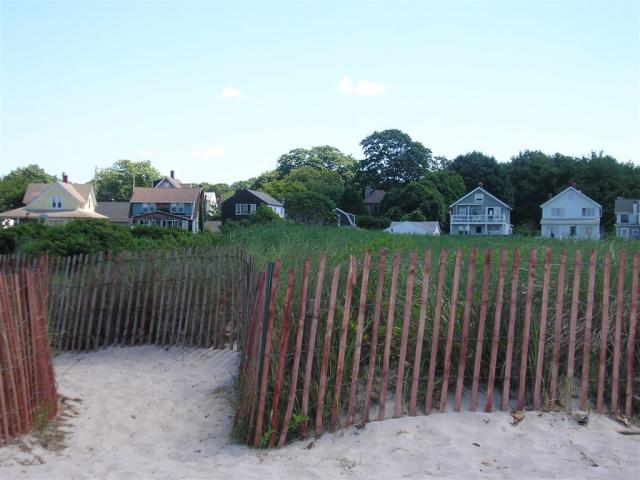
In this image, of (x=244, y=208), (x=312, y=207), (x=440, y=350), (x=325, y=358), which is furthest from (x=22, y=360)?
(x=244, y=208)

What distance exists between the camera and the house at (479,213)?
69938 mm

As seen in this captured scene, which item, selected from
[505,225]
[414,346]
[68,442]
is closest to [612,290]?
[414,346]

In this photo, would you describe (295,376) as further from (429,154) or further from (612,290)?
(429,154)

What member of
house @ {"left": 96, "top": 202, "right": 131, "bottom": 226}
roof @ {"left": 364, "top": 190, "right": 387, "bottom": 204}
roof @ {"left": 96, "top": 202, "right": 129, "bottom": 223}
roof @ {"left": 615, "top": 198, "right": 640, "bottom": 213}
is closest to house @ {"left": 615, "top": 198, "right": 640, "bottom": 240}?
roof @ {"left": 615, "top": 198, "right": 640, "bottom": 213}

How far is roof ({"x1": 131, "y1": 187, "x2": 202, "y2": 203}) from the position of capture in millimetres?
69250

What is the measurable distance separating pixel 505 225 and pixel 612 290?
68579mm

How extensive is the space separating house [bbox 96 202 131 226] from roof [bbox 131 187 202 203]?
406 centimetres

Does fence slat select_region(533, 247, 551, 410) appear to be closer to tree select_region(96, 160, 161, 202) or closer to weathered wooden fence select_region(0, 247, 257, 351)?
weathered wooden fence select_region(0, 247, 257, 351)

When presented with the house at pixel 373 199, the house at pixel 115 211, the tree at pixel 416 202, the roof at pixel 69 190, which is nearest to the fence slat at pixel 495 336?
the tree at pixel 416 202

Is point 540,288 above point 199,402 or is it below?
above

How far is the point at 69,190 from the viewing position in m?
61.8

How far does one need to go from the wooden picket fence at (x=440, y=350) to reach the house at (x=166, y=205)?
207 ft

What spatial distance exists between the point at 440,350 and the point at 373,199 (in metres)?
77.9

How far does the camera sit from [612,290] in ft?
21.3
